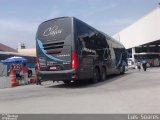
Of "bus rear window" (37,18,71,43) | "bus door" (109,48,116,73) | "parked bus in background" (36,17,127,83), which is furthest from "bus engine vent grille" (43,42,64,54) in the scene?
"bus door" (109,48,116,73)

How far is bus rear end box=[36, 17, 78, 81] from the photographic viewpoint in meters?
14.9

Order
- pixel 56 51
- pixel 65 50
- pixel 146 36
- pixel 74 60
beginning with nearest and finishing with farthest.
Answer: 1. pixel 74 60
2. pixel 65 50
3. pixel 56 51
4. pixel 146 36

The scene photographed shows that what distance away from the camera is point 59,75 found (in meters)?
15.1

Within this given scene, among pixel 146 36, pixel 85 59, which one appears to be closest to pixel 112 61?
pixel 85 59

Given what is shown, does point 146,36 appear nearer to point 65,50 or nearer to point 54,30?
point 54,30

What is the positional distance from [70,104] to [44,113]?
165cm

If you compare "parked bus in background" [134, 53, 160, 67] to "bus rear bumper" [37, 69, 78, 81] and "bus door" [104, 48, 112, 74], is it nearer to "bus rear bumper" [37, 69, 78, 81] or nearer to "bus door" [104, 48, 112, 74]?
"bus door" [104, 48, 112, 74]

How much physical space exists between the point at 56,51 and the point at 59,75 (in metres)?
1.28

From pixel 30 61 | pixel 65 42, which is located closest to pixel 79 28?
pixel 65 42

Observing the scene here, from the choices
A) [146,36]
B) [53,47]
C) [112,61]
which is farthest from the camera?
[146,36]

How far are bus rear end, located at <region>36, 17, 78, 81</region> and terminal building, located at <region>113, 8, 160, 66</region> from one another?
118ft

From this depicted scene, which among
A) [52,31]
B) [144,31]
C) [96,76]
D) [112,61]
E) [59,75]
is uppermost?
[144,31]

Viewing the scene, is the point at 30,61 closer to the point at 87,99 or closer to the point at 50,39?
the point at 50,39

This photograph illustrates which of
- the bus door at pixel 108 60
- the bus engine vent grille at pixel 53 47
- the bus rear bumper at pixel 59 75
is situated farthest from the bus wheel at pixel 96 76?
the bus engine vent grille at pixel 53 47
